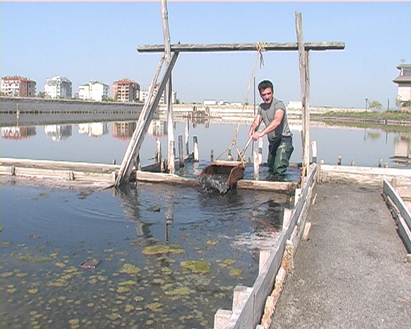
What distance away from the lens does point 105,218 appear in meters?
9.03

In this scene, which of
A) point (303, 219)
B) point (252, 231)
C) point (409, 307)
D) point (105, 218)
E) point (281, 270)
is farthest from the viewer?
point (105, 218)

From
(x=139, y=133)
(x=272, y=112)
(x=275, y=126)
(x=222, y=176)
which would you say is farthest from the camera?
(x=139, y=133)

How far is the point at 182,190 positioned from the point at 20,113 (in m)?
50.4

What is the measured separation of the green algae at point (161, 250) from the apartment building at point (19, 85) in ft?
453

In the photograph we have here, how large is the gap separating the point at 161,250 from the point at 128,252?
508 mm

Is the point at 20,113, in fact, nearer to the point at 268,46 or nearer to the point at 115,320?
the point at 268,46

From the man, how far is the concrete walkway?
3511 millimetres

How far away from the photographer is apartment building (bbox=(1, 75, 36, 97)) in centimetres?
13712

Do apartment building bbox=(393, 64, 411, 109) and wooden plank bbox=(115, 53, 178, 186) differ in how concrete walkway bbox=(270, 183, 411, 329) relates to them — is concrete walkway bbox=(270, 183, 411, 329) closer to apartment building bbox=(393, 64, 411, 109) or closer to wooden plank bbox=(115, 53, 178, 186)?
wooden plank bbox=(115, 53, 178, 186)

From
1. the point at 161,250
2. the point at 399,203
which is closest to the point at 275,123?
the point at 399,203

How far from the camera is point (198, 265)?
656 cm

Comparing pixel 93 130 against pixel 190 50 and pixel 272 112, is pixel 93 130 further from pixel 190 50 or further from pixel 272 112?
pixel 272 112

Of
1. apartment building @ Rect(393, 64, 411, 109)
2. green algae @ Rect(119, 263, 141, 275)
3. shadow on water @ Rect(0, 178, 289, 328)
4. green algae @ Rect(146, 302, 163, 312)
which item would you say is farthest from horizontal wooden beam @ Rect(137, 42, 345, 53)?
apartment building @ Rect(393, 64, 411, 109)

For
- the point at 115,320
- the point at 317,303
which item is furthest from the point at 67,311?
the point at 317,303
